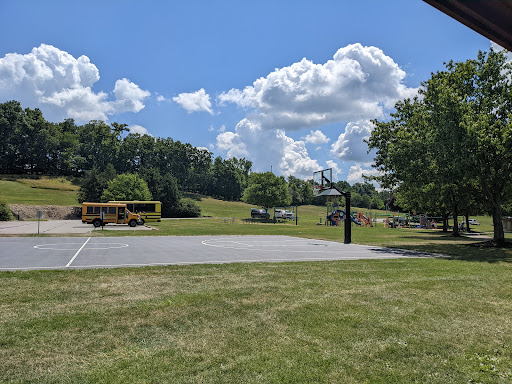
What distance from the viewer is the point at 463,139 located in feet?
61.2

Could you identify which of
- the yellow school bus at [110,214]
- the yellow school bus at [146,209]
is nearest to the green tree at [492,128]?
the yellow school bus at [110,214]

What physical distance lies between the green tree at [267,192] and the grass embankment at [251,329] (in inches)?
2650

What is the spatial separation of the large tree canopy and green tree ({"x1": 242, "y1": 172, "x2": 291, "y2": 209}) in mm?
52778

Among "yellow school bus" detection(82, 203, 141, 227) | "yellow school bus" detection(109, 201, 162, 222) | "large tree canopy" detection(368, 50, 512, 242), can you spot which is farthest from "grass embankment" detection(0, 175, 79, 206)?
"large tree canopy" detection(368, 50, 512, 242)

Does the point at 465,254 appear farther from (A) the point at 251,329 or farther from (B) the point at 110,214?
(B) the point at 110,214

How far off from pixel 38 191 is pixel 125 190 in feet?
108

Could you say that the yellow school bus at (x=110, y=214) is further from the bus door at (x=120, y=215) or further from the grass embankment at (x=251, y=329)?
the grass embankment at (x=251, y=329)

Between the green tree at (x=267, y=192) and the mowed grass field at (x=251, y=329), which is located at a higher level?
the green tree at (x=267, y=192)

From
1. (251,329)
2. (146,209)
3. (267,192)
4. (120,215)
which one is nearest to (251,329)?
(251,329)

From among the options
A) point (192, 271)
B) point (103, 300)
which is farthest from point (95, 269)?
point (103, 300)

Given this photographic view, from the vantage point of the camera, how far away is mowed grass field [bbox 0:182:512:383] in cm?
404

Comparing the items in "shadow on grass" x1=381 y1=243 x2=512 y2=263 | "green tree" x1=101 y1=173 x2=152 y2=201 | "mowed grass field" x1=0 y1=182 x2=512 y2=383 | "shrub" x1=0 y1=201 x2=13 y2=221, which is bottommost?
"shadow on grass" x1=381 y1=243 x2=512 y2=263

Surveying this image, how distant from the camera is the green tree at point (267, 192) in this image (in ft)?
252

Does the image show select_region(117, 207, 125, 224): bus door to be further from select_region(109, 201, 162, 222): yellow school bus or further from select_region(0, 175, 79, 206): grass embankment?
select_region(0, 175, 79, 206): grass embankment
